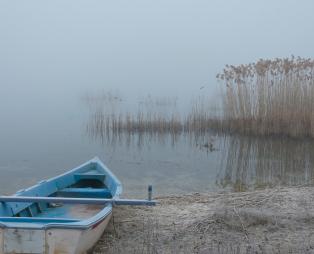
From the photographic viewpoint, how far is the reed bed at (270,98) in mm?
10867

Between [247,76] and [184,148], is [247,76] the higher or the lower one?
the higher one

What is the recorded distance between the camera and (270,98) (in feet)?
36.9

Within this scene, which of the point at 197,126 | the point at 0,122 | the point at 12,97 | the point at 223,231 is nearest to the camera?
the point at 223,231

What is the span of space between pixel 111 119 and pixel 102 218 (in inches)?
348

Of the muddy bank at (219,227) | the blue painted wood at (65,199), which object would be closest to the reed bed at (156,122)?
the blue painted wood at (65,199)

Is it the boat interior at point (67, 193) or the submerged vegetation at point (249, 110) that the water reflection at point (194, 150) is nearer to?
the submerged vegetation at point (249, 110)

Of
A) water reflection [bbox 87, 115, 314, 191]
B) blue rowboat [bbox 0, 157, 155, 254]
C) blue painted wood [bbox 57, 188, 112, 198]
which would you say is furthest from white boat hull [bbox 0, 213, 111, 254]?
water reflection [bbox 87, 115, 314, 191]

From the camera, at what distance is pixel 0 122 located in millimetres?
14508

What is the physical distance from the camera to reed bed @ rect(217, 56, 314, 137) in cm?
1087

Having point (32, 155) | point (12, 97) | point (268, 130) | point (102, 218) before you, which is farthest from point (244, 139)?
point (12, 97)

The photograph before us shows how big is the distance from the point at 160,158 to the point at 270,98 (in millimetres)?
3155

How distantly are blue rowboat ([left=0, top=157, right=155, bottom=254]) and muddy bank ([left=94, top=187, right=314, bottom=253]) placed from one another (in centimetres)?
31

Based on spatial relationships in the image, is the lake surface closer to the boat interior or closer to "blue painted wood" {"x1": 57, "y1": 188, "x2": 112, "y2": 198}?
the boat interior

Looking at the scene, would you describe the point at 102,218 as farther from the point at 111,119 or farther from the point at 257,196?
the point at 111,119
